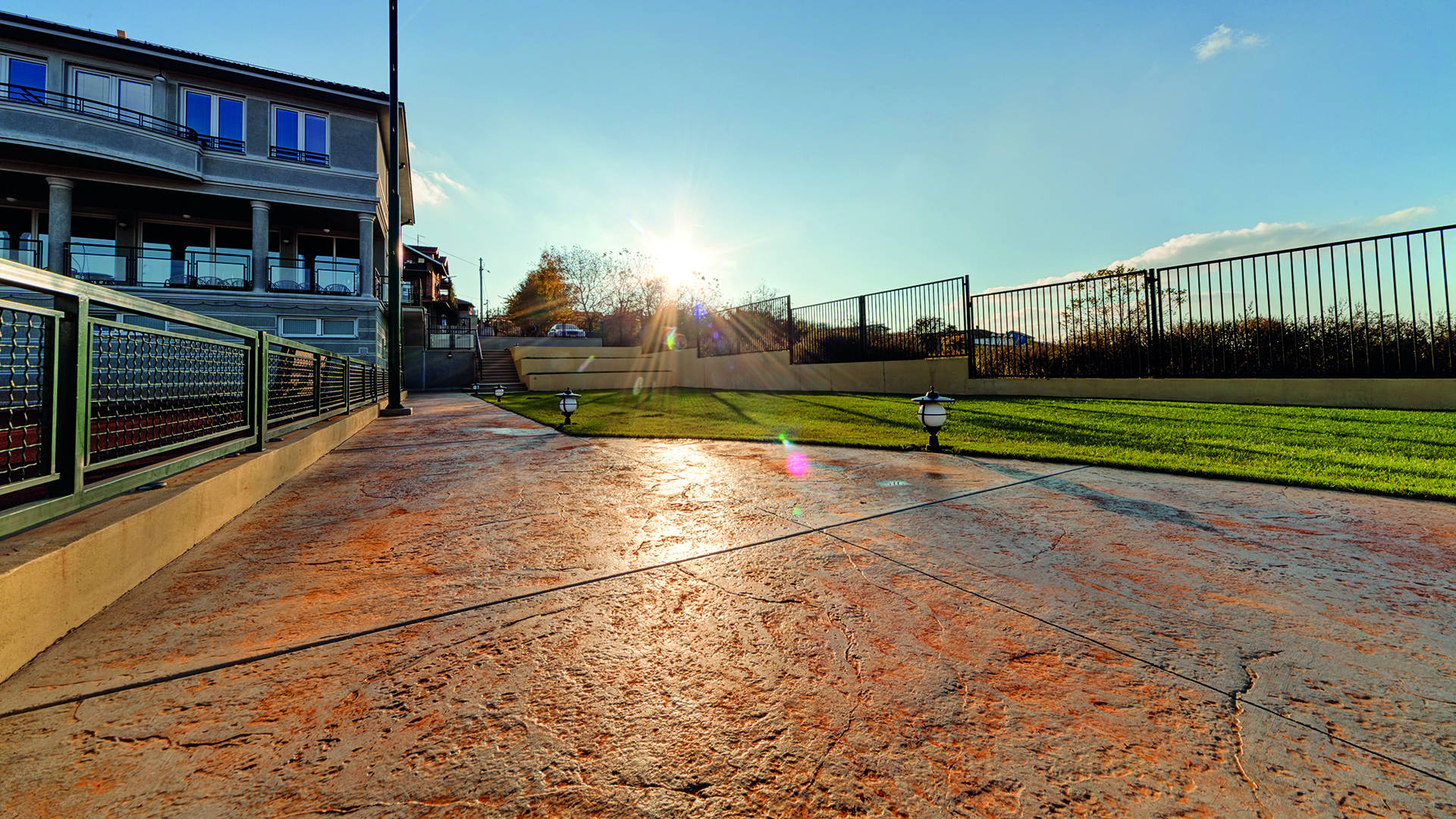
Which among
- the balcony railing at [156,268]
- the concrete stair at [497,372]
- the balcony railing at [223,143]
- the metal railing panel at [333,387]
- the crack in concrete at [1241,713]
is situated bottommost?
the crack in concrete at [1241,713]

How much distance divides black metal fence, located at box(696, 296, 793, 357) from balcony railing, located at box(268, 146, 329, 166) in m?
14.0

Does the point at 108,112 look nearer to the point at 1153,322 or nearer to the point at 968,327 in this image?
the point at 968,327

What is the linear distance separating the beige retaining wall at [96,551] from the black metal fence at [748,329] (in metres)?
15.1

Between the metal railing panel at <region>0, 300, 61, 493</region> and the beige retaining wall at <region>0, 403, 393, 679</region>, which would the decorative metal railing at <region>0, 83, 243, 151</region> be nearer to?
the beige retaining wall at <region>0, 403, 393, 679</region>

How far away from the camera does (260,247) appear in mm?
17484

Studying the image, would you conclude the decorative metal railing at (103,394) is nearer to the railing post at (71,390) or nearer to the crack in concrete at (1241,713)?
the railing post at (71,390)

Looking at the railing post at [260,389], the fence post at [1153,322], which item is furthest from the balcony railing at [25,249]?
the fence post at [1153,322]

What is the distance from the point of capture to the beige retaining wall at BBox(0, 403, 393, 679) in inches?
67.3

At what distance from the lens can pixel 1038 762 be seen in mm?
1255

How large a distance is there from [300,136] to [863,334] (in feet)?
64.9

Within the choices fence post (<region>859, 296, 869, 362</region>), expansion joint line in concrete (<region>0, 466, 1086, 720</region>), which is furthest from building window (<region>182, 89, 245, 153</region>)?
expansion joint line in concrete (<region>0, 466, 1086, 720</region>)

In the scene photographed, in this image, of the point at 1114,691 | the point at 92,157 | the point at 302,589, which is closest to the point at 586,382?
the point at 92,157

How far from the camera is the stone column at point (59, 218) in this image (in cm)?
1532

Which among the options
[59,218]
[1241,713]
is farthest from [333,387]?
[59,218]
